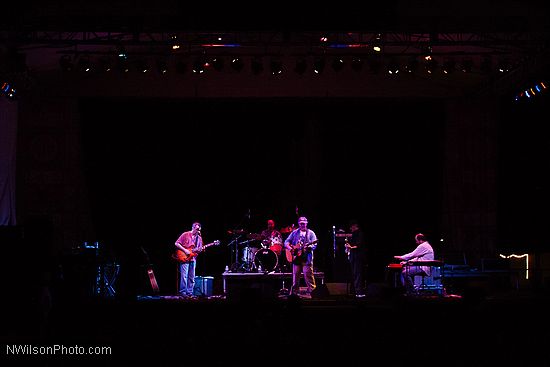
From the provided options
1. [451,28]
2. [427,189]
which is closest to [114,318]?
[451,28]

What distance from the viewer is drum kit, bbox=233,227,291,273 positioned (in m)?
15.3

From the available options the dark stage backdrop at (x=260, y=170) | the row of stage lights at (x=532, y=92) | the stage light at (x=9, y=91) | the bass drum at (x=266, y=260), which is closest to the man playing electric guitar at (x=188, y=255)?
the bass drum at (x=266, y=260)

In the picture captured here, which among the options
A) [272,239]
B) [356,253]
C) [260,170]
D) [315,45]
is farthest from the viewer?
[260,170]

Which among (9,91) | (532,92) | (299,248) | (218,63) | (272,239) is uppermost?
(218,63)

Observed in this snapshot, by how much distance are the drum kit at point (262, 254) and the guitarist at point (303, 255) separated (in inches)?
27.9

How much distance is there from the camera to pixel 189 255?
1473cm

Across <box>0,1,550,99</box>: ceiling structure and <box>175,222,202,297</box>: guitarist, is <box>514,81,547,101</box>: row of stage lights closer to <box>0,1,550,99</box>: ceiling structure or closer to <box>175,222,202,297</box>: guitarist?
<box>0,1,550,99</box>: ceiling structure

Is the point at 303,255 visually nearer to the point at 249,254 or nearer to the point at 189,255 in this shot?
the point at 249,254

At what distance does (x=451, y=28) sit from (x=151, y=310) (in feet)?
22.7

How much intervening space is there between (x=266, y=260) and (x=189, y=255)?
180 cm

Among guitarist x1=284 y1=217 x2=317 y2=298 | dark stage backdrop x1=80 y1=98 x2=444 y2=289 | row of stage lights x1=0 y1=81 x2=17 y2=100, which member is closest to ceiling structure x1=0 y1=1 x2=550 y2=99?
row of stage lights x1=0 y1=81 x2=17 y2=100

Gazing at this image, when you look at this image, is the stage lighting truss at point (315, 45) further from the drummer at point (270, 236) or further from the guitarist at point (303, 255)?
the drummer at point (270, 236)

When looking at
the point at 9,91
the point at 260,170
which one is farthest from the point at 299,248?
the point at 9,91

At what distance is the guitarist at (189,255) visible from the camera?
1479cm
